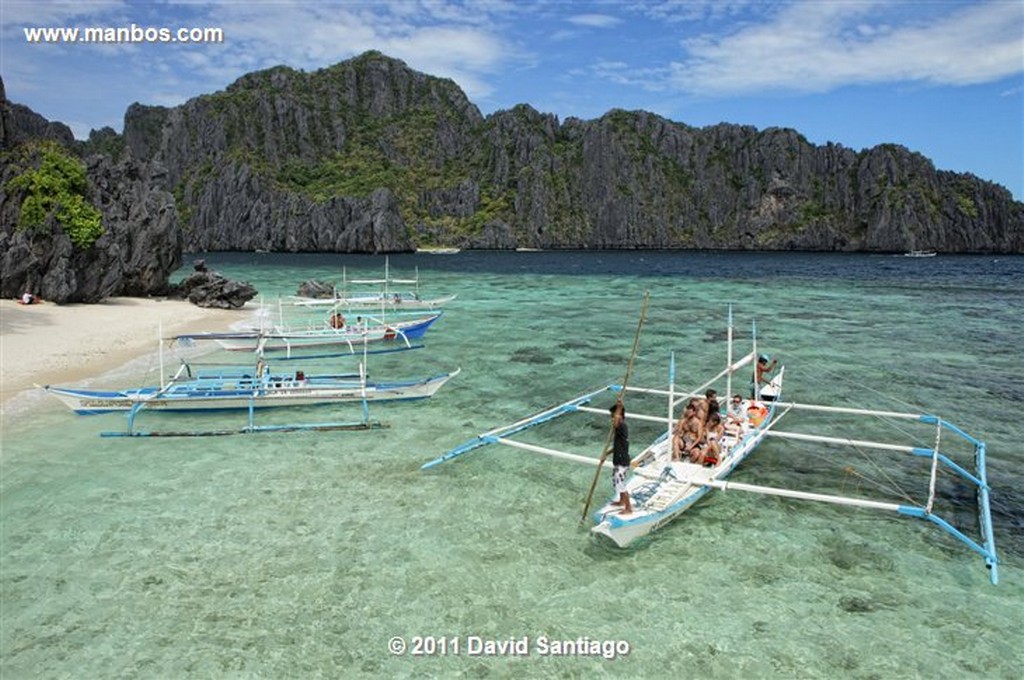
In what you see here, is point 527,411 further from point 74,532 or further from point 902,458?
point 74,532

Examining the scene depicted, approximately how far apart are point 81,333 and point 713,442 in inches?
1607

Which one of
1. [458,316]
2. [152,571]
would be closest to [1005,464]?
[152,571]

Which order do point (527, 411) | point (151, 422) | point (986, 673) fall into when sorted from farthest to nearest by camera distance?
point (527, 411)
point (151, 422)
point (986, 673)

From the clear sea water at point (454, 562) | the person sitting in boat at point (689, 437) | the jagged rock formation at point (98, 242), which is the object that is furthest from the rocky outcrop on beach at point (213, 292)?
the person sitting in boat at point (689, 437)

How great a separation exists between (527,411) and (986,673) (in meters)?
18.6

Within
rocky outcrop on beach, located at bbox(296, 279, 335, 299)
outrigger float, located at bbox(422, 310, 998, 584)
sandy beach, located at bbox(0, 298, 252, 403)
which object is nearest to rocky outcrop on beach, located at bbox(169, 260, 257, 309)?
sandy beach, located at bbox(0, 298, 252, 403)

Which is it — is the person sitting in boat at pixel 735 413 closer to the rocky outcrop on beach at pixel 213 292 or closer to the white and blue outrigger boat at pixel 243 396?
the white and blue outrigger boat at pixel 243 396

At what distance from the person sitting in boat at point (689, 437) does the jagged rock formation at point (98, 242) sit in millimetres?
51668

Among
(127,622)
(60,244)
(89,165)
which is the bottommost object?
(127,622)

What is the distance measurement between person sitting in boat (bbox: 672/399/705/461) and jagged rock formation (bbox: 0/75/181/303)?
51668 millimetres

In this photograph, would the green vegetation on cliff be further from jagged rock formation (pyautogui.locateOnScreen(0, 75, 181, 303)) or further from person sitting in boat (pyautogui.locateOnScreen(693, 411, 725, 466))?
person sitting in boat (pyautogui.locateOnScreen(693, 411, 725, 466))

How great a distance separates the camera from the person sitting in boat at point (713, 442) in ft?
60.8

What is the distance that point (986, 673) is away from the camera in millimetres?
11875

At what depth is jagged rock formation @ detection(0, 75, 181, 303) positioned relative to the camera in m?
51.2
